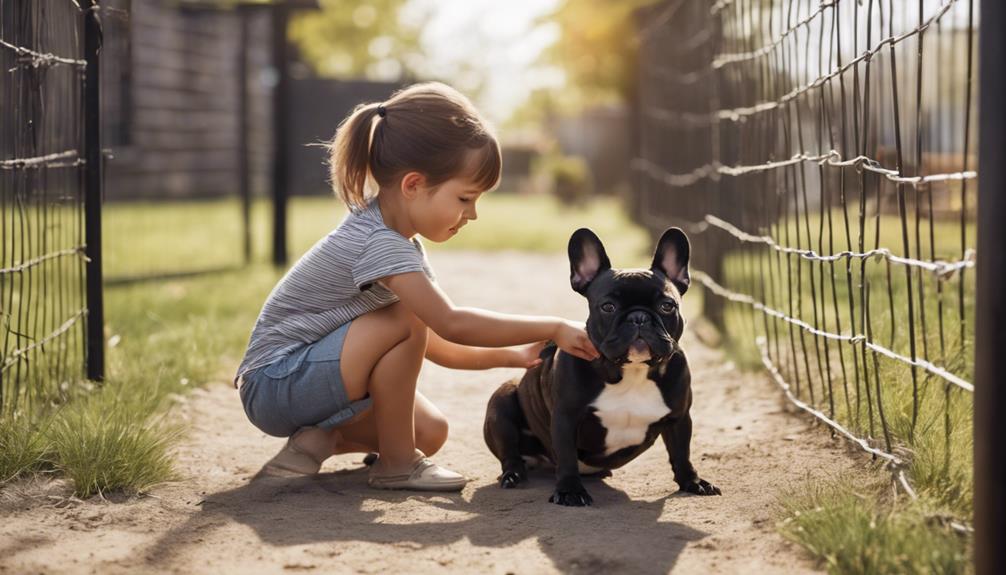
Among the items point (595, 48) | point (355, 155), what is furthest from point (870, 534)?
point (595, 48)

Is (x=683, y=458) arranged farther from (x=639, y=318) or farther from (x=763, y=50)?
(x=763, y=50)

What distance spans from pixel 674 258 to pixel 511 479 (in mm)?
840

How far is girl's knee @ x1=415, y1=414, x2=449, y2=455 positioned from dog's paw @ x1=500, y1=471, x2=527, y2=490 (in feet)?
1.17

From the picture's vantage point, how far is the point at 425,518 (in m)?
3.13

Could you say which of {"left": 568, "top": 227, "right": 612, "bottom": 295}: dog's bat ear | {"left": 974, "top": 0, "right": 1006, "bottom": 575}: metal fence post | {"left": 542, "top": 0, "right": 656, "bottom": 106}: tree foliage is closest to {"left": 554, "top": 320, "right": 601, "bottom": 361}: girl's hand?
{"left": 568, "top": 227, "right": 612, "bottom": 295}: dog's bat ear

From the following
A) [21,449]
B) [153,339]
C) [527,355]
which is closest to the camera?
[21,449]

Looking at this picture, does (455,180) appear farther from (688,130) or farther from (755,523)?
(688,130)

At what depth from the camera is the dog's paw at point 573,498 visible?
3.19 meters

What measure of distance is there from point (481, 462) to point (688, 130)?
4831 millimetres

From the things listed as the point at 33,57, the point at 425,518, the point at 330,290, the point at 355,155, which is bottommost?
the point at 425,518

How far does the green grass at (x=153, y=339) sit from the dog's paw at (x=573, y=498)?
120cm

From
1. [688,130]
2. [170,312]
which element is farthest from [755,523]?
[688,130]

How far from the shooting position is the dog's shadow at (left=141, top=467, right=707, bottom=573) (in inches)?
108

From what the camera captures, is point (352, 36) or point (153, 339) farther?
point (352, 36)
